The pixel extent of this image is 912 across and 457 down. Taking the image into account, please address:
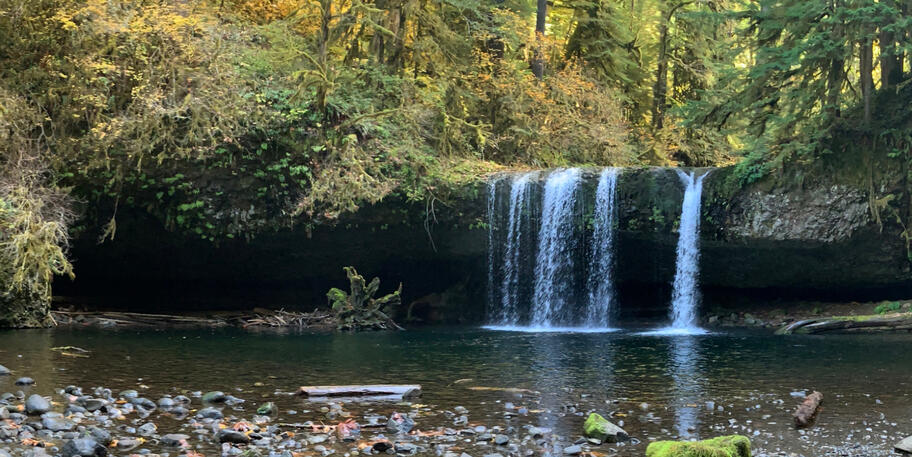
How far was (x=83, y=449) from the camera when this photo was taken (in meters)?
6.25

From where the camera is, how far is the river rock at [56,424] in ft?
23.0

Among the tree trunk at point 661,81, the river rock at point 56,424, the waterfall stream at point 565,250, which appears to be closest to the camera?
the river rock at point 56,424

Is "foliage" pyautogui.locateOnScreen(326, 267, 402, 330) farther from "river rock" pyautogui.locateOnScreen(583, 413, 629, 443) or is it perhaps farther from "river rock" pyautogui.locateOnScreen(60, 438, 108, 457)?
"river rock" pyautogui.locateOnScreen(60, 438, 108, 457)

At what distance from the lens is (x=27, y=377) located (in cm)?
946

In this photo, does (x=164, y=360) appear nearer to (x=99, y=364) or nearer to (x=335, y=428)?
(x=99, y=364)

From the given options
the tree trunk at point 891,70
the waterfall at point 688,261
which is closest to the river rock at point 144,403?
the waterfall at point 688,261

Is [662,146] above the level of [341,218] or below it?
above

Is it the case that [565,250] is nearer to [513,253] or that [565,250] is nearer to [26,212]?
[513,253]

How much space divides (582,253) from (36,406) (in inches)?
509

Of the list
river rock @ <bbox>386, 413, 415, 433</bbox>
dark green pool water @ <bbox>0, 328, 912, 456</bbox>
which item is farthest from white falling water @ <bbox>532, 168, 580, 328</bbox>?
river rock @ <bbox>386, 413, 415, 433</bbox>

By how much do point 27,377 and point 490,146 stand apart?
49.5 ft

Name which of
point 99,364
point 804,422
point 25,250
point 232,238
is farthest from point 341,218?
point 804,422

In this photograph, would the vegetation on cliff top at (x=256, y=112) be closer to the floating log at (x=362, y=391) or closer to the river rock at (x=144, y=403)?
the river rock at (x=144, y=403)

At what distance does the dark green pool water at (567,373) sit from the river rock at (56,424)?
1559 millimetres
